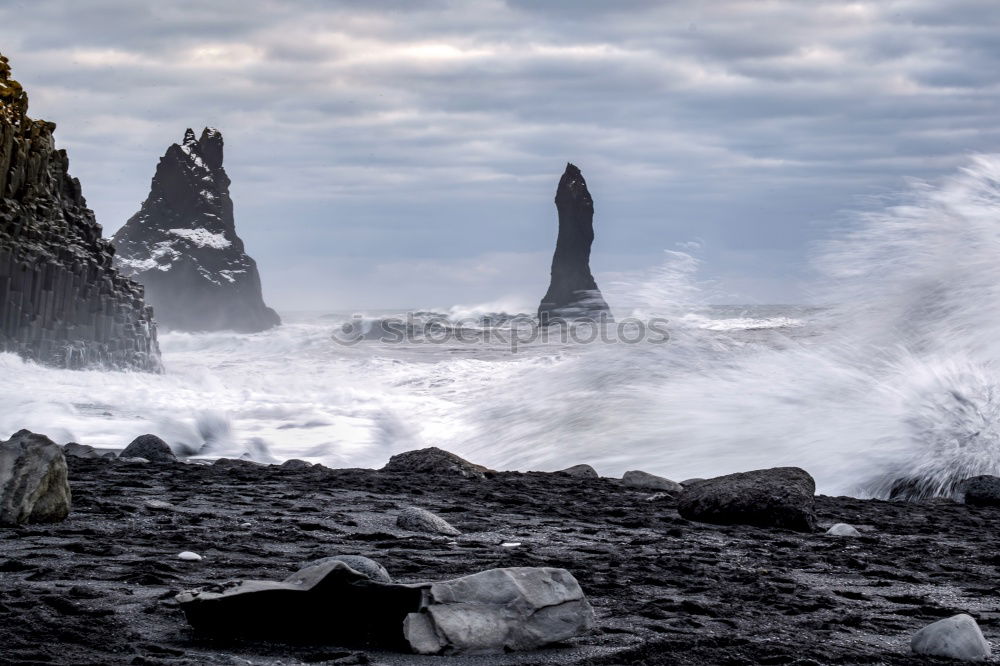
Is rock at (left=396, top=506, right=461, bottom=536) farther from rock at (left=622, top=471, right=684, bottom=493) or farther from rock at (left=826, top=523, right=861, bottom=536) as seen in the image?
rock at (left=622, top=471, right=684, bottom=493)

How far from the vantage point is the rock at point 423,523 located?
4961 millimetres

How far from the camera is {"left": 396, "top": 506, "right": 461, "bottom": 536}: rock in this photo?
195 inches

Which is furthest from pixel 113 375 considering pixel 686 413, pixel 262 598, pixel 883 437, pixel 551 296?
pixel 551 296

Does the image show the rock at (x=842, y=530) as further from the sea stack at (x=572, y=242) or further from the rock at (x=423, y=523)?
the sea stack at (x=572, y=242)

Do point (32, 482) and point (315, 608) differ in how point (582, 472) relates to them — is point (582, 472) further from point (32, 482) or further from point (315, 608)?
point (315, 608)

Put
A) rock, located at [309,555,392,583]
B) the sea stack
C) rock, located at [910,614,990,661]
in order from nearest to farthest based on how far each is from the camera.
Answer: rock, located at [910,614,990,661]
rock, located at [309,555,392,583]
the sea stack

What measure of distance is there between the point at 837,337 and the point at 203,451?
23.8ft

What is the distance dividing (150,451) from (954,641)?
6.85 meters

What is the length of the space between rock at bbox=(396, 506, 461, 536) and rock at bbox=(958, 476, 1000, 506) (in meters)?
4.15

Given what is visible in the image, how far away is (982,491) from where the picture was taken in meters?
7.36

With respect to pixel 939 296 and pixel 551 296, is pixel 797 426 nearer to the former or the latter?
pixel 939 296

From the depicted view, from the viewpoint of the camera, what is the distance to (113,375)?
2100 cm

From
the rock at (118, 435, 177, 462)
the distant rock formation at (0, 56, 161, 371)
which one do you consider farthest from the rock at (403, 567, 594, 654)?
the distant rock formation at (0, 56, 161, 371)

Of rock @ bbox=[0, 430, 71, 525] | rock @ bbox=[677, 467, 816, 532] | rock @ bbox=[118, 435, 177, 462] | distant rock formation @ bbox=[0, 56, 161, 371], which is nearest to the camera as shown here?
rock @ bbox=[0, 430, 71, 525]
